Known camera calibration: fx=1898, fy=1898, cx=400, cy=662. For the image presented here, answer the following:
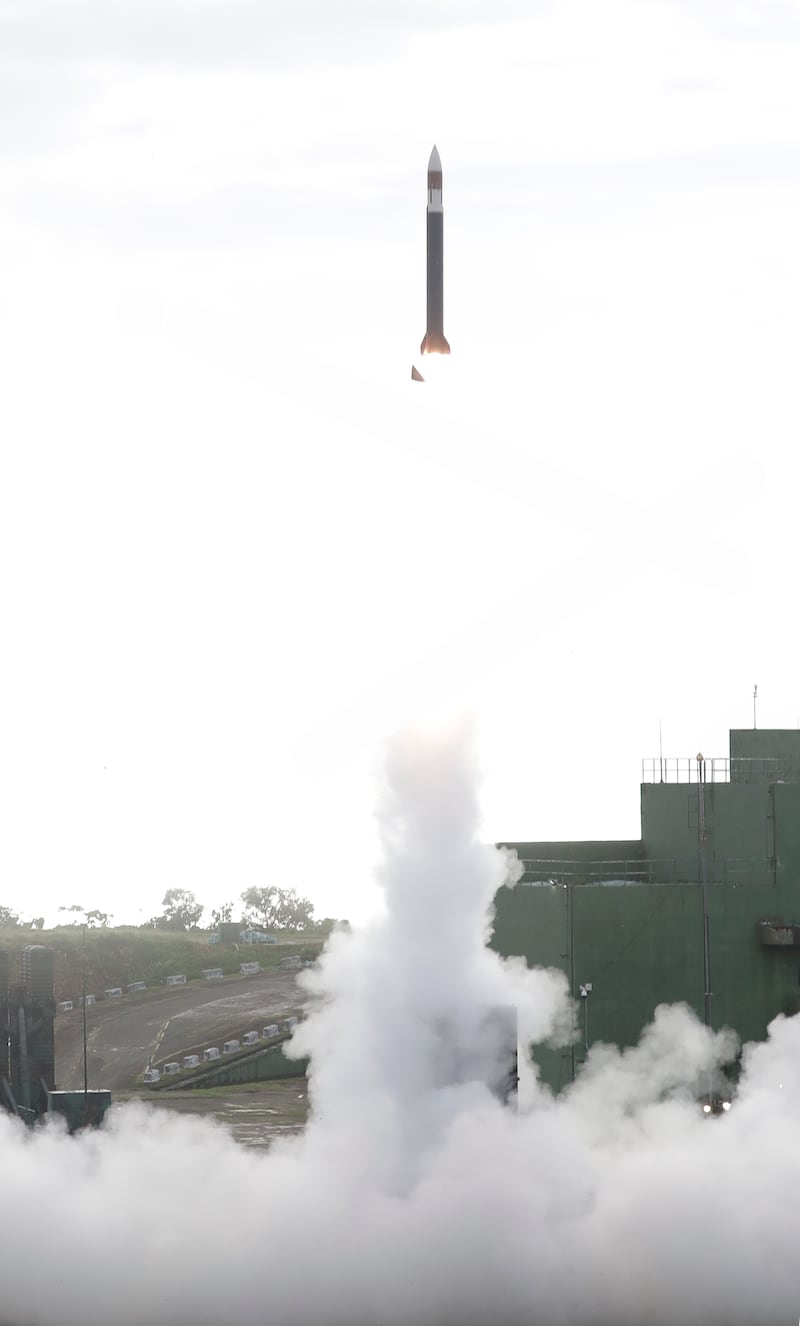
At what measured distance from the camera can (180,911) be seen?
134875 mm

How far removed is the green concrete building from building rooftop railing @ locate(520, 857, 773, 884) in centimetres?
7

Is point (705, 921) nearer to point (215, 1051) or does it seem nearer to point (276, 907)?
point (215, 1051)

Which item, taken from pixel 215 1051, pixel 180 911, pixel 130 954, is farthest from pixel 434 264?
pixel 180 911

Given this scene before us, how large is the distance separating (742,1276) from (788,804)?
76.9ft

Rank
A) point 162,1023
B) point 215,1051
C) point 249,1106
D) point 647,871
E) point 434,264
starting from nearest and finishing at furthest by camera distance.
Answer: point 434,264, point 647,871, point 249,1106, point 215,1051, point 162,1023

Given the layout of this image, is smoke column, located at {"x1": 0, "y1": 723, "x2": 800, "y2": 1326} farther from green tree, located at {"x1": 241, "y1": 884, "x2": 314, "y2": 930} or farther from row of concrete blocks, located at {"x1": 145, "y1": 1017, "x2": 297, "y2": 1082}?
green tree, located at {"x1": 241, "y1": 884, "x2": 314, "y2": 930}

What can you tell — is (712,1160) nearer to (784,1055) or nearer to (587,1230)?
(587,1230)

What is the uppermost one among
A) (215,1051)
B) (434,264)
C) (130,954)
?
(434,264)

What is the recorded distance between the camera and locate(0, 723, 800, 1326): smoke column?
41.9m

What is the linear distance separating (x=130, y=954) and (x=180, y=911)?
39.1 meters

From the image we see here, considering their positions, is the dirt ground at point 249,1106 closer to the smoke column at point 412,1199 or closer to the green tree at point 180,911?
the smoke column at point 412,1199

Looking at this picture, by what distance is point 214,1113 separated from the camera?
6762 centimetres

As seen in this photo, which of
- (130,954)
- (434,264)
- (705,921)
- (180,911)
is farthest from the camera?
(180,911)

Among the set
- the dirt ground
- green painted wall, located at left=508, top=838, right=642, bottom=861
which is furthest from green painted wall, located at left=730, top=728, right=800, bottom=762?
the dirt ground
